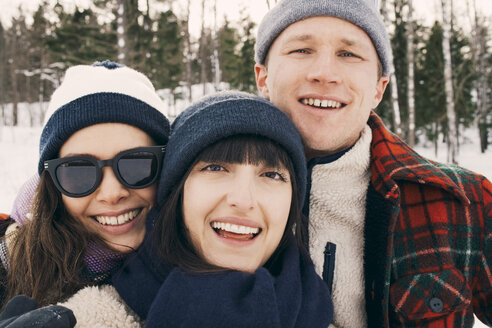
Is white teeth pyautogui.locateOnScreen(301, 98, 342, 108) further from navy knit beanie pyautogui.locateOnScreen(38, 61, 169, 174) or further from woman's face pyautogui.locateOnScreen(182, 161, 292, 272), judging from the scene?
navy knit beanie pyautogui.locateOnScreen(38, 61, 169, 174)

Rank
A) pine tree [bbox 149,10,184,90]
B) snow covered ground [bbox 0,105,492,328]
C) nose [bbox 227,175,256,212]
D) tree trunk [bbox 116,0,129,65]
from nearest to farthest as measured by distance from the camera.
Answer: nose [bbox 227,175,256,212]
snow covered ground [bbox 0,105,492,328]
tree trunk [bbox 116,0,129,65]
pine tree [bbox 149,10,184,90]

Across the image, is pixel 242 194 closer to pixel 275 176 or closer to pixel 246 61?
pixel 275 176

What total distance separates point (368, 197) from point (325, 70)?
0.78m

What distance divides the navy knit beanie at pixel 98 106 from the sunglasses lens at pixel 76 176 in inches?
6.0

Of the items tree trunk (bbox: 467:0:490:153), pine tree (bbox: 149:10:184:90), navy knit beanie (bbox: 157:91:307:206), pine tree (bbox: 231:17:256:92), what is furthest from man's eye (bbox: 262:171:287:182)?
tree trunk (bbox: 467:0:490:153)

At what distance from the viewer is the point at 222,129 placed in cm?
159

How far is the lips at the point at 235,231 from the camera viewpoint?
1.56 metres

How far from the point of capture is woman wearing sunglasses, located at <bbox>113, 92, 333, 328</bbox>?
1423mm

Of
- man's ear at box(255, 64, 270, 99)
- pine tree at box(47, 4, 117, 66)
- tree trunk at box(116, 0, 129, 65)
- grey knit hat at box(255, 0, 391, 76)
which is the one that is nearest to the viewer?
grey knit hat at box(255, 0, 391, 76)

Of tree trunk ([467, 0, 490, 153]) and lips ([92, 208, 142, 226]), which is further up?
tree trunk ([467, 0, 490, 153])

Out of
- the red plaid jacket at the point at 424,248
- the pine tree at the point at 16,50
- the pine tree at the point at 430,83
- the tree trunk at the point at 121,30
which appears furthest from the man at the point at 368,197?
the pine tree at the point at 16,50

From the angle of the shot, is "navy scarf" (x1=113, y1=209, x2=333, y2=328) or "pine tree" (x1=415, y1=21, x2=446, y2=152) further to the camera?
"pine tree" (x1=415, y1=21, x2=446, y2=152)

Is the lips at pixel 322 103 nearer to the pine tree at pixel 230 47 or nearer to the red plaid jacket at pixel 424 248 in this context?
the red plaid jacket at pixel 424 248

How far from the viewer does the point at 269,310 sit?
1392mm
